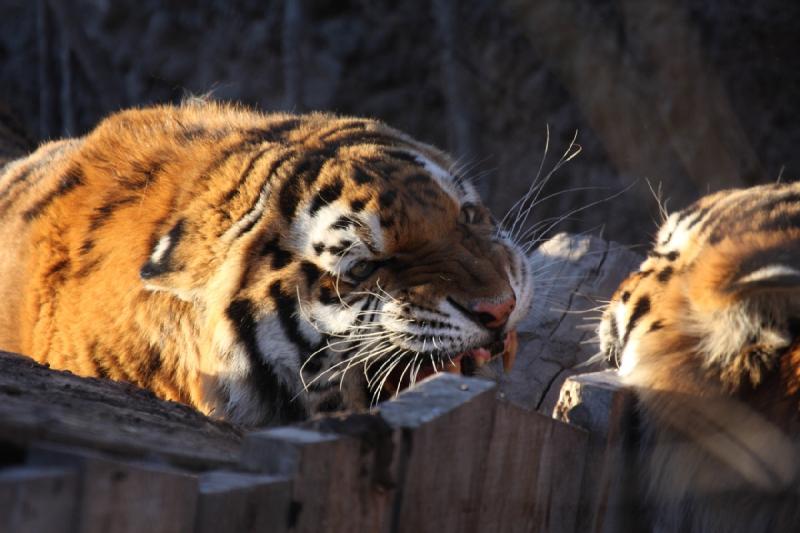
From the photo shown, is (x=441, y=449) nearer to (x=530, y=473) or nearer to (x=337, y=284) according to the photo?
(x=530, y=473)

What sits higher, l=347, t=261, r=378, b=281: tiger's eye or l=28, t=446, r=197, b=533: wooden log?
l=347, t=261, r=378, b=281: tiger's eye

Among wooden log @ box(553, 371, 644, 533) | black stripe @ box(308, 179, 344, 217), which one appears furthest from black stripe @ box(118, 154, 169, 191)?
wooden log @ box(553, 371, 644, 533)

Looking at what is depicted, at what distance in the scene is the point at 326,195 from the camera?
2588 mm

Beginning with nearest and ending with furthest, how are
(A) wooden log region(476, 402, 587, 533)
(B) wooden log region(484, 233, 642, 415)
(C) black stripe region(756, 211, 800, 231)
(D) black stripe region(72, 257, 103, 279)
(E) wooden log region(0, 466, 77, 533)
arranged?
(E) wooden log region(0, 466, 77, 533) → (A) wooden log region(476, 402, 587, 533) → (C) black stripe region(756, 211, 800, 231) → (D) black stripe region(72, 257, 103, 279) → (B) wooden log region(484, 233, 642, 415)

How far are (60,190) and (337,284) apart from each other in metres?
1.06

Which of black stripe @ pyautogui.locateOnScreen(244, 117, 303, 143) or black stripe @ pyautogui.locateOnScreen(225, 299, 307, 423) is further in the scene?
black stripe @ pyautogui.locateOnScreen(244, 117, 303, 143)

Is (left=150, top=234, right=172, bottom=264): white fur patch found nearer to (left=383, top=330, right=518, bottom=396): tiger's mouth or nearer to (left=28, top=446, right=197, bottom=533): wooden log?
(left=383, top=330, right=518, bottom=396): tiger's mouth

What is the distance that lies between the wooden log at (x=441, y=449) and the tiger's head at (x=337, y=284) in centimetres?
96

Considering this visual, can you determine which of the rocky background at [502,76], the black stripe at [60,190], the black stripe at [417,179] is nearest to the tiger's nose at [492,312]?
the black stripe at [417,179]

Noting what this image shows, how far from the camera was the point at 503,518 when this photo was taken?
1.57 metres

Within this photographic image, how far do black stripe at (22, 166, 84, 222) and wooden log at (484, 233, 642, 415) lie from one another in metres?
1.30

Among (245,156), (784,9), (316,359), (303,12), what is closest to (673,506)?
(316,359)

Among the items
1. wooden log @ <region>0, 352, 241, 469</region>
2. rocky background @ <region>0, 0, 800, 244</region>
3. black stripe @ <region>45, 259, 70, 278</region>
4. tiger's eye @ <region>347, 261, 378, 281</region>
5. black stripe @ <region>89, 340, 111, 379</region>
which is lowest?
wooden log @ <region>0, 352, 241, 469</region>

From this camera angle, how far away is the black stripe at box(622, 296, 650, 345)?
2162 mm
